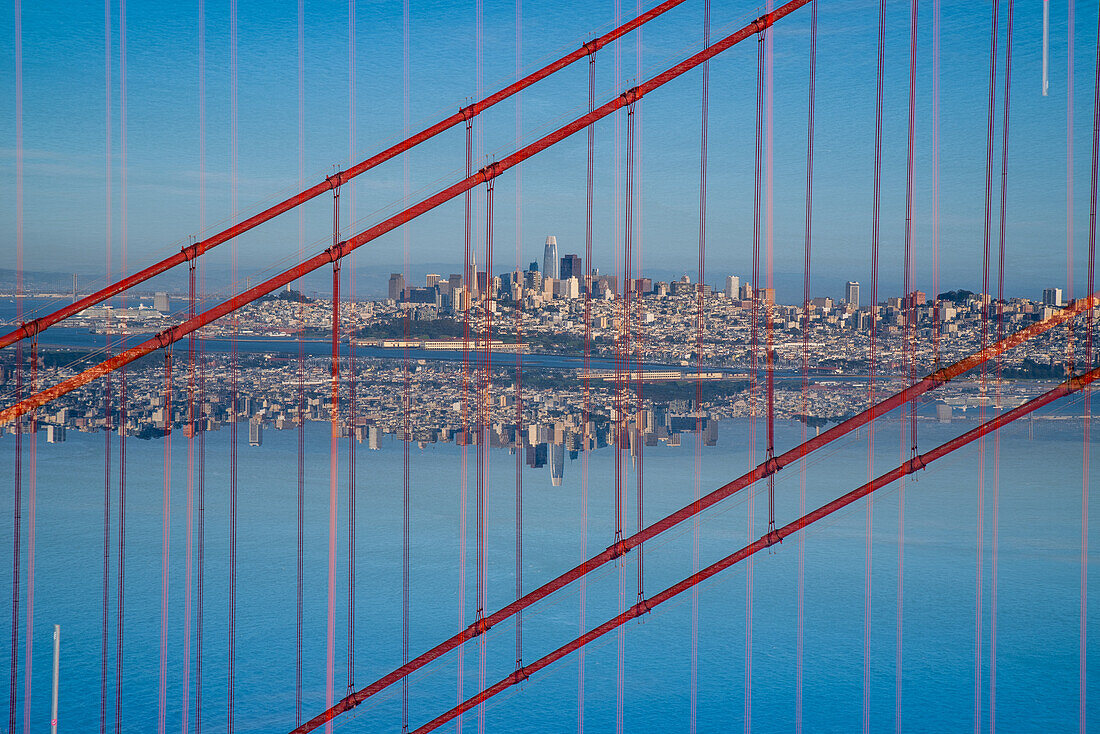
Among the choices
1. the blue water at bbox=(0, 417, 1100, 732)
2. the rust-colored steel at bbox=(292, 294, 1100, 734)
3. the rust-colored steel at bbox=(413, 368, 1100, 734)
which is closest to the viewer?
the rust-colored steel at bbox=(292, 294, 1100, 734)

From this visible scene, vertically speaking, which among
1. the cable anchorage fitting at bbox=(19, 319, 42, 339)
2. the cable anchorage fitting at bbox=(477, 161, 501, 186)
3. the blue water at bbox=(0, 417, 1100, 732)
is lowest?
the blue water at bbox=(0, 417, 1100, 732)

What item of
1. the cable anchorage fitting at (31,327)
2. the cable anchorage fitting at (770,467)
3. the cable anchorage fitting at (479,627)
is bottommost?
the cable anchorage fitting at (479,627)

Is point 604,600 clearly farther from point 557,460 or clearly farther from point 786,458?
point 786,458

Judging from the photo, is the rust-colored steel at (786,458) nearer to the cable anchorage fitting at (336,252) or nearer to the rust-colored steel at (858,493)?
the rust-colored steel at (858,493)

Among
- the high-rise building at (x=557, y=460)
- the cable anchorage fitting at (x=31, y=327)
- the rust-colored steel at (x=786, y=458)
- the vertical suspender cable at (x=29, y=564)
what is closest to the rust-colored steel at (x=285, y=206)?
the cable anchorage fitting at (x=31, y=327)

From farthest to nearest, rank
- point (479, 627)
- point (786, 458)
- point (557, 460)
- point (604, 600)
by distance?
point (557, 460) → point (604, 600) → point (479, 627) → point (786, 458)

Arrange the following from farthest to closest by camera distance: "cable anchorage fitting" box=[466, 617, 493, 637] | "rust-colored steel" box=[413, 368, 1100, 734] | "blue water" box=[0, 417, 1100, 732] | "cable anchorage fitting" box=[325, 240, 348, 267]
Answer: "blue water" box=[0, 417, 1100, 732] < "cable anchorage fitting" box=[325, 240, 348, 267] < "cable anchorage fitting" box=[466, 617, 493, 637] < "rust-colored steel" box=[413, 368, 1100, 734]

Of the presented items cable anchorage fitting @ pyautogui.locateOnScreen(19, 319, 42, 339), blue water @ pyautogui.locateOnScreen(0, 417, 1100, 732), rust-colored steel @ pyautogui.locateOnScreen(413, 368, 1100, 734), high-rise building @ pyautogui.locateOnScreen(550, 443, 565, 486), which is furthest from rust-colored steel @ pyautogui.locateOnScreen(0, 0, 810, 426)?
high-rise building @ pyautogui.locateOnScreen(550, 443, 565, 486)

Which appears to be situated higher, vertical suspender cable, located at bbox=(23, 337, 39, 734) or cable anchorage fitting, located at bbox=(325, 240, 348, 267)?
cable anchorage fitting, located at bbox=(325, 240, 348, 267)

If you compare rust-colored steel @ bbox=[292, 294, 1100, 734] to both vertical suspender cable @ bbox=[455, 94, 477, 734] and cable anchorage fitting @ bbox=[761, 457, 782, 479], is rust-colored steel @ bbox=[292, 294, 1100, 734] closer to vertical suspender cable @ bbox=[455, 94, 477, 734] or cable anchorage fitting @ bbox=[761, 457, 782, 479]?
cable anchorage fitting @ bbox=[761, 457, 782, 479]

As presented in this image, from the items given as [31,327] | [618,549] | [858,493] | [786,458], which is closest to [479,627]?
[618,549]
